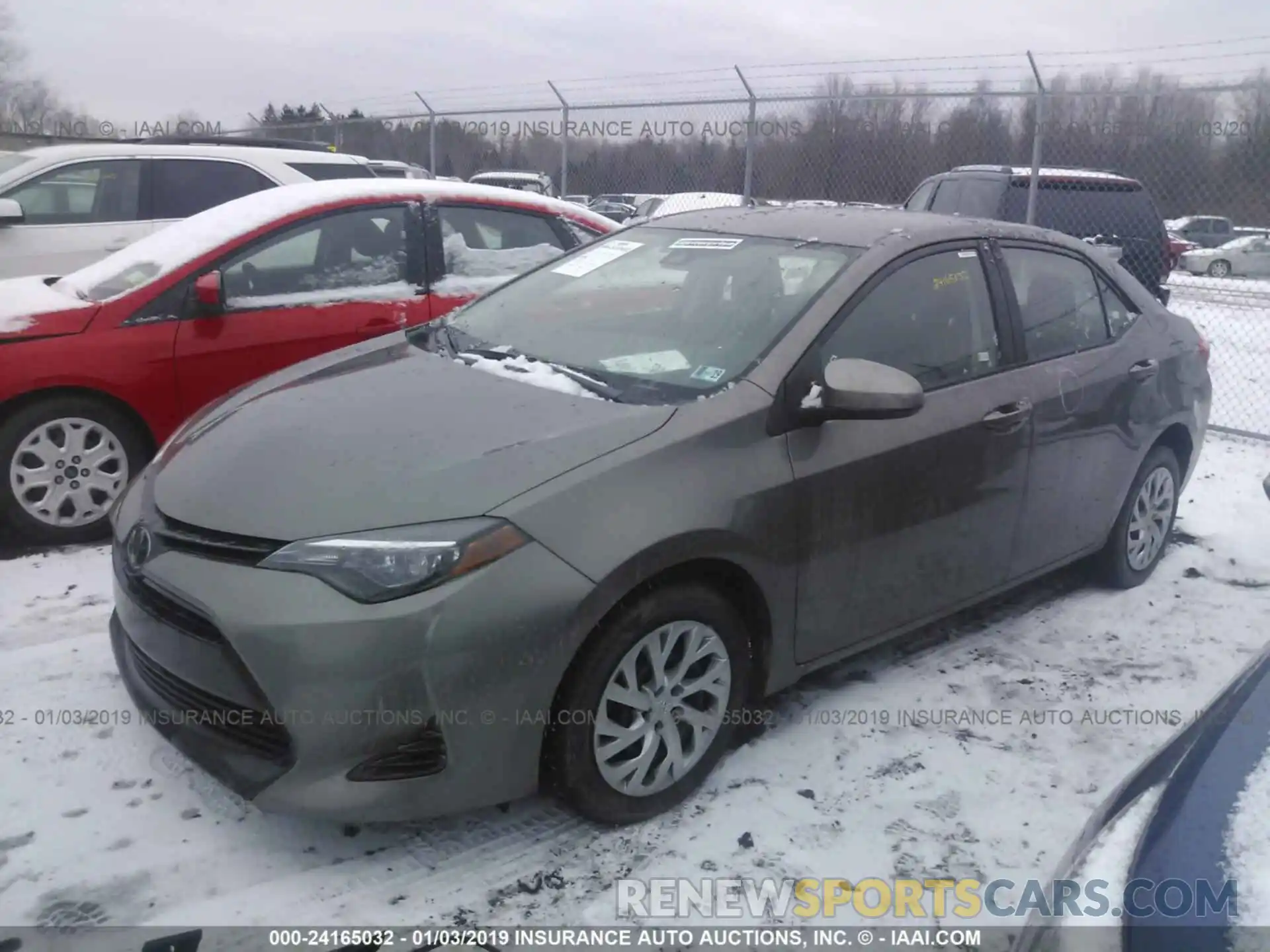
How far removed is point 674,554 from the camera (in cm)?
279

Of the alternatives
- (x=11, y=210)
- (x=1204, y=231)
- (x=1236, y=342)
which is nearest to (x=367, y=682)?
(x=11, y=210)

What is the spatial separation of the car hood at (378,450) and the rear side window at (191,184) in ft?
16.2

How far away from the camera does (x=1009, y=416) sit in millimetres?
3762

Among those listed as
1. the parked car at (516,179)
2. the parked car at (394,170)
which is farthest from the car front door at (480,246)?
the parked car at (516,179)

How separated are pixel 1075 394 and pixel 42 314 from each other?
14.0 ft

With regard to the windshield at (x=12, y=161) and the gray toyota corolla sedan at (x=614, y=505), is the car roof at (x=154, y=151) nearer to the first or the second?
the windshield at (x=12, y=161)

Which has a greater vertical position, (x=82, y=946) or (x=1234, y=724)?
(x=1234, y=724)

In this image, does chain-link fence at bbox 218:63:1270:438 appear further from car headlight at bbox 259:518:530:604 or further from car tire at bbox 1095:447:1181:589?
car headlight at bbox 259:518:530:604

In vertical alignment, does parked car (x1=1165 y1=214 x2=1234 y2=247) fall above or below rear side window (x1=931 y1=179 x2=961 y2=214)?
above

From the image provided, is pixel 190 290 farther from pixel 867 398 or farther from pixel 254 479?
pixel 867 398

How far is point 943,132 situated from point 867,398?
916 centimetres

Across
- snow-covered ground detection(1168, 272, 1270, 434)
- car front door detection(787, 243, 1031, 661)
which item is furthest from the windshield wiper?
snow-covered ground detection(1168, 272, 1270, 434)

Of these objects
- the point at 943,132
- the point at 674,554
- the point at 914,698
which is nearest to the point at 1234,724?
the point at 674,554

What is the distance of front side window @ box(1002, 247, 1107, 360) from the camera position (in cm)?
404
